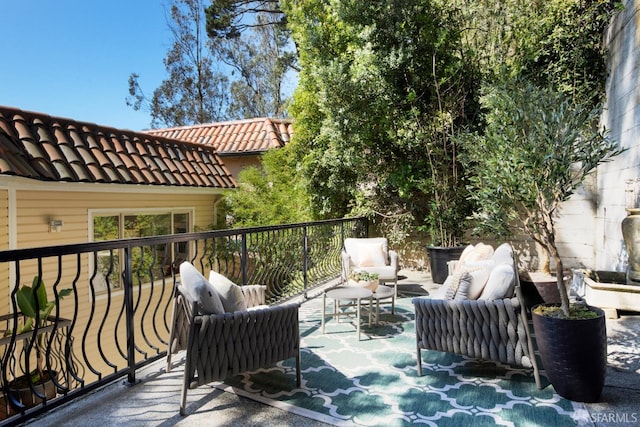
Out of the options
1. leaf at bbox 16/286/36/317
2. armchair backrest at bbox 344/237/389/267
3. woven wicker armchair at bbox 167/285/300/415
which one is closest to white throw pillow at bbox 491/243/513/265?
woven wicker armchair at bbox 167/285/300/415

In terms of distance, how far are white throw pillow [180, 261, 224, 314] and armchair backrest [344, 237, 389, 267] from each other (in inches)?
120

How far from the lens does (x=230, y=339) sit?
2.53 metres

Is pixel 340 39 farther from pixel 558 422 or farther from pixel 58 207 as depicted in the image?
pixel 558 422

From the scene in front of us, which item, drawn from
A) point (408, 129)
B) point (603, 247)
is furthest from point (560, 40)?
point (603, 247)

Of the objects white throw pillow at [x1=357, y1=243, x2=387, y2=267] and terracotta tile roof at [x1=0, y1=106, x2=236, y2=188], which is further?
white throw pillow at [x1=357, y1=243, x2=387, y2=267]

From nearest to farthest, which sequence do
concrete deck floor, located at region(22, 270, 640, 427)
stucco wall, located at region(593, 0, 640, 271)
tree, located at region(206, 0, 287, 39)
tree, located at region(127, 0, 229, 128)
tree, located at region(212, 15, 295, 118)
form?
concrete deck floor, located at region(22, 270, 640, 427) < stucco wall, located at region(593, 0, 640, 271) < tree, located at region(206, 0, 287, 39) < tree, located at region(212, 15, 295, 118) < tree, located at region(127, 0, 229, 128)

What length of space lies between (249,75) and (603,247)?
1658 centimetres

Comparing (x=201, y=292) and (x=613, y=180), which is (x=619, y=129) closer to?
(x=613, y=180)

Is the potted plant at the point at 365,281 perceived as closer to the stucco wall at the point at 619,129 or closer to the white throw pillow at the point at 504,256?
the white throw pillow at the point at 504,256

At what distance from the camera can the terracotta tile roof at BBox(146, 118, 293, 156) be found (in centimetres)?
1002

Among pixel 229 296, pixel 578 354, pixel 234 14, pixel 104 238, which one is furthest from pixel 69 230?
pixel 234 14

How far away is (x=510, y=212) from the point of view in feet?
9.43

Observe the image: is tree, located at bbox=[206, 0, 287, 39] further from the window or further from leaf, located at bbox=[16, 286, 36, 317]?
leaf, located at bbox=[16, 286, 36, 317]

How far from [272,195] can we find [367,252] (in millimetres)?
3346
